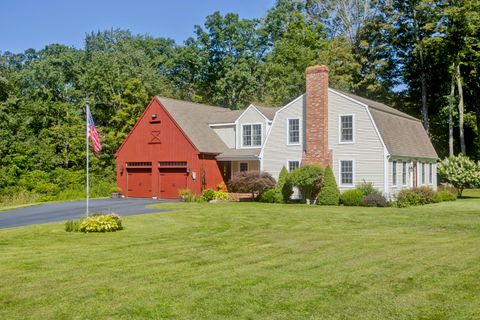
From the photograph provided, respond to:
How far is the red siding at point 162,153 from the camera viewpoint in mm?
34625

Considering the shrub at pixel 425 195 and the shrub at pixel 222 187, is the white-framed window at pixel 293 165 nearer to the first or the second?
the shrub at pixel 222 187

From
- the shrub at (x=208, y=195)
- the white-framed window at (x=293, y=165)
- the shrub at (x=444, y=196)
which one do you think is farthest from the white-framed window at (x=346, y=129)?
the shrub at (x=208, y=195)

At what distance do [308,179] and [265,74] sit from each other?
104 feet

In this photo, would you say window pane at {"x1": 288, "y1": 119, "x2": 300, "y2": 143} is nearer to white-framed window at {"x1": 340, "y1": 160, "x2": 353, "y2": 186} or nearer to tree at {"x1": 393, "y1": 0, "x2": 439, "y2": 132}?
white-framed window at {"x1": 340, "y1": 160, "x2": 353, "y2": 186}

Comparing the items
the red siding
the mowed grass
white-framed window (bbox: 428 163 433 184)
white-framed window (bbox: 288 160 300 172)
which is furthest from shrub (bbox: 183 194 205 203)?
white-framed window (bbox: 428 163 433 184)

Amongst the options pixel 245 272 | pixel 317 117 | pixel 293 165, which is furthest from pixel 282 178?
pixel 245 272

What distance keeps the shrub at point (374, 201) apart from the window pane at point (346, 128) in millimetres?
4289

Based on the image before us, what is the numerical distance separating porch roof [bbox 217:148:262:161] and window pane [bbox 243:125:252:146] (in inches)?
29.8

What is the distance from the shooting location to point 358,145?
2972cm

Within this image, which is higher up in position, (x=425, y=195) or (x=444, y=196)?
(x=425, y=195)

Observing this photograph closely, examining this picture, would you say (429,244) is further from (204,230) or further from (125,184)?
(125,184)

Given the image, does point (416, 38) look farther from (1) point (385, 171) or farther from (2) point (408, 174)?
(1) point (385, 171)

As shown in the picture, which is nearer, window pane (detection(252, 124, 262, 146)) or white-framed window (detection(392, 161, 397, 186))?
white-framed window (detection(392, 161, 397, 186))

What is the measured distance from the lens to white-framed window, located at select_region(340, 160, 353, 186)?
30062 mm
